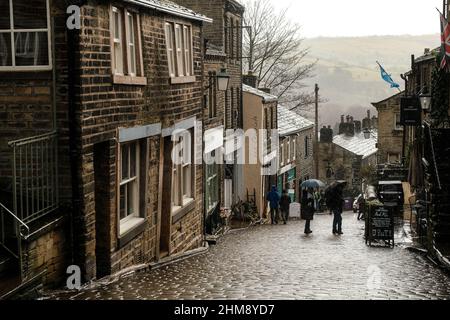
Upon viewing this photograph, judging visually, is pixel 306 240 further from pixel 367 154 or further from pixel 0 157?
pixel 367 154

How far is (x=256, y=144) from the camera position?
34.5 meters

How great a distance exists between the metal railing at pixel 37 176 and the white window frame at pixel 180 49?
231 inches

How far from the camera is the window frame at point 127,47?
12.3m

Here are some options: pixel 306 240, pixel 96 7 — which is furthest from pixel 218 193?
pixel 96 7

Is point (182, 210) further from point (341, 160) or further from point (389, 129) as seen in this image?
point (341, 160)

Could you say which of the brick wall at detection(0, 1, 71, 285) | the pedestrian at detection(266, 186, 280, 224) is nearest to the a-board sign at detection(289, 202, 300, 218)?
the pedestrian at detection(266, 186, 280, 224)

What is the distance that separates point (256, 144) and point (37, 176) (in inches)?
972

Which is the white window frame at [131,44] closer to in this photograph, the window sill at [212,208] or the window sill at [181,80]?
the window sill at [181,80]

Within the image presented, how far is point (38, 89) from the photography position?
1070cm

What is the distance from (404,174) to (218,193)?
30.8 feet

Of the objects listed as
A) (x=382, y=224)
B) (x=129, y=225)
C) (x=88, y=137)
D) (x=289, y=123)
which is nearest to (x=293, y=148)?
(x=289, y=123)

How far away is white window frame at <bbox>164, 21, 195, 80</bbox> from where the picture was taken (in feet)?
53.7

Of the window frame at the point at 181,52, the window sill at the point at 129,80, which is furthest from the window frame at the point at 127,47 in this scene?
the window frame at the point at 181,52

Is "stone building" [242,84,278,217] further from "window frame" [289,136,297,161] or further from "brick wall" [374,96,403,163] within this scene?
"brick wall" [374,96,403,163]
